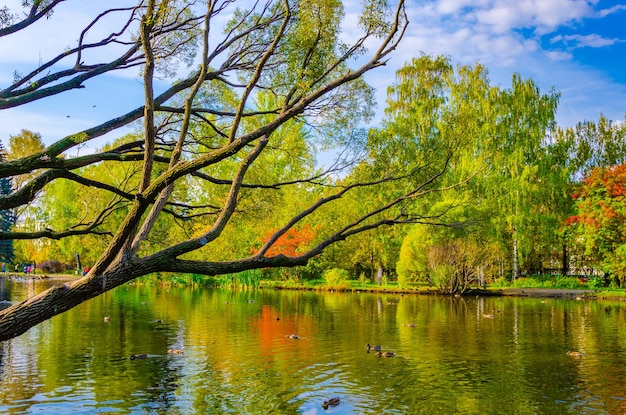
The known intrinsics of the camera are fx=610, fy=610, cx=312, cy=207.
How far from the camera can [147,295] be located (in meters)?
43.1

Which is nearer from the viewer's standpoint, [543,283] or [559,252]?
[543,283]

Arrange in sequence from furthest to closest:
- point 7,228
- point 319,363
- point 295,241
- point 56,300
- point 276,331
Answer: point 7,228, point 295,241, point 276,331, point 319,363, point 56,300

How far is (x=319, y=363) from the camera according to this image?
1820cm

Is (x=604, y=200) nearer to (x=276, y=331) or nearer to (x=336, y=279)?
(x=336, y=279)

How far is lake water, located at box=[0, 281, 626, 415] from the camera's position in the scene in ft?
45.1

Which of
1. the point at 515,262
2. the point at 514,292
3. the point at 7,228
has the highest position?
the point at 7,228

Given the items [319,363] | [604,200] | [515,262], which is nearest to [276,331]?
[319,363]

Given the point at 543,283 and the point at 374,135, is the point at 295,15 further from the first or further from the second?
the point at 543,283

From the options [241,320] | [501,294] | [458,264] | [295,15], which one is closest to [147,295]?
[241,320]

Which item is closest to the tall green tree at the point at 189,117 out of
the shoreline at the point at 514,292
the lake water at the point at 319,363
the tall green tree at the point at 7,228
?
the lake water at the point at 319,363

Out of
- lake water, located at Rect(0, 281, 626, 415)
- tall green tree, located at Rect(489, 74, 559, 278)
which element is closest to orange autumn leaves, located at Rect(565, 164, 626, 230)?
tall green tree, located at Rect(489, 74, 559, 278)

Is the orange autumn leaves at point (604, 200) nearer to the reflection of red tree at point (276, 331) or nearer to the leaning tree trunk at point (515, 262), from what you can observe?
the leaning tree trunk at point (515, 262)

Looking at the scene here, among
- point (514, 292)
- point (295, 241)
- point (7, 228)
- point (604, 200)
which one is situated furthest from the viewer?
point (7, 228)

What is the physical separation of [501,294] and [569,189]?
42.5 feet
